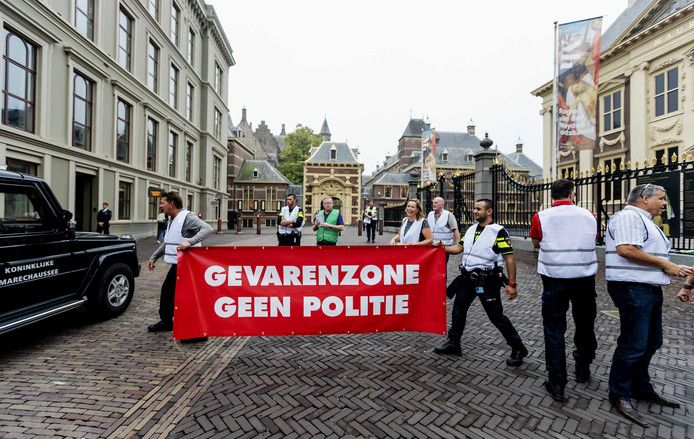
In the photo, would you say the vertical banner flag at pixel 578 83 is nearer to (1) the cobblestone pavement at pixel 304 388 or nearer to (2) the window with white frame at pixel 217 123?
(1) the cobblestone pavement at pixel 304 388

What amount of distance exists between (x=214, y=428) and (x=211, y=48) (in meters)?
34.8

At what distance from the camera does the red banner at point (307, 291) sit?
390cm

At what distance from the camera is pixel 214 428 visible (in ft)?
9.21

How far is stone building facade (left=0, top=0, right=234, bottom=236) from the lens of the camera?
12711mm

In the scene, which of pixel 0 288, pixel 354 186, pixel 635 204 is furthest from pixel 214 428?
pixel 354 186

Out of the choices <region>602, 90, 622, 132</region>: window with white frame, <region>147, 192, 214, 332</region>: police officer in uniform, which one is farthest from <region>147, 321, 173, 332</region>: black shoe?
<region>602, 90, 622, 132</region>: window with white frame

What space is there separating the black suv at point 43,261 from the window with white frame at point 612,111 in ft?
90.1

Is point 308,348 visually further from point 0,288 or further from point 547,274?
point 0,288

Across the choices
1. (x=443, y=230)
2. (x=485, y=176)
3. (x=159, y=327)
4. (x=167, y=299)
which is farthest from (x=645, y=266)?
(x=485, y=176)

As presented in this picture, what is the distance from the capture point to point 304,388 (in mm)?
3477

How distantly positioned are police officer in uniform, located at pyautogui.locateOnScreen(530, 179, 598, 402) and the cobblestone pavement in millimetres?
402

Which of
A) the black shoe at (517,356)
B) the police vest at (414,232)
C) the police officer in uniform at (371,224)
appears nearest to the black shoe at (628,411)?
the black shoe at (517,356)

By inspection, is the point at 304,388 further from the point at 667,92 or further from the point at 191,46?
the point at 191,46

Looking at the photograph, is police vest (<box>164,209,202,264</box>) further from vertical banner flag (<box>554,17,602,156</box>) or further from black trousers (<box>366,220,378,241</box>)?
black trousers (<box>366,220,378,241</box>)
